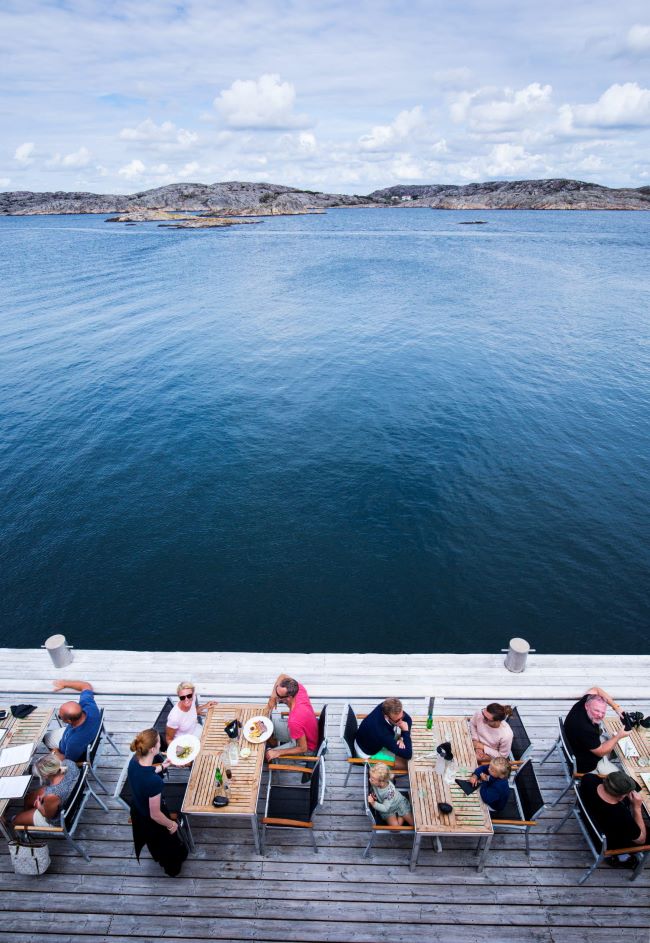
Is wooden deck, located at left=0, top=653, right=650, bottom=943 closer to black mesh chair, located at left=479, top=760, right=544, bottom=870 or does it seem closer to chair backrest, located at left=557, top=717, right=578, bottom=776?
black mesh chair, located at left=479, top=760, right=544, bottom=870

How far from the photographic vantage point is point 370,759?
23.0 feet

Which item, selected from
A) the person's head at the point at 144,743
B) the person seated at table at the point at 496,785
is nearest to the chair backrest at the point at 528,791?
the person seated at table at the point at 496,785

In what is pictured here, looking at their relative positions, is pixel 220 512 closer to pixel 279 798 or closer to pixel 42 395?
pixel 279 798

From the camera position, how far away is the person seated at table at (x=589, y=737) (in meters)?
6.88

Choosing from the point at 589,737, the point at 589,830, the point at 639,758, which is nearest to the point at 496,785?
the point at 589,830

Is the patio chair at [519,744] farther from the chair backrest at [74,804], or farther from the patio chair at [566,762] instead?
the chair backrest at [74,804]

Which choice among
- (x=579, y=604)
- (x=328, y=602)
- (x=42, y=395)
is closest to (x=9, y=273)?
(x=42, y=395)

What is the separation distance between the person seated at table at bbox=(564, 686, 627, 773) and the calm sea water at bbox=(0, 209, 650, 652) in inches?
263

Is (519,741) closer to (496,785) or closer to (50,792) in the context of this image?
(496,785)

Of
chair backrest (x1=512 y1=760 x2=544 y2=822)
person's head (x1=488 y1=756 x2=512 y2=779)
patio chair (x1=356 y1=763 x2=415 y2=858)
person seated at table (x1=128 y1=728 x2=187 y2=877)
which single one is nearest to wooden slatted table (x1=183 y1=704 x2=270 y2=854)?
person seated at table (x1=128 y1=728 x2=187 y2=877)

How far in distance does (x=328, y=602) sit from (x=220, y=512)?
609 centimetres

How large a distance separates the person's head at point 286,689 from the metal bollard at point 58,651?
475cm

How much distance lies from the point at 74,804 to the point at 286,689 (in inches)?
124

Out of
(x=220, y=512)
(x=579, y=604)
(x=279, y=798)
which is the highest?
(x=279, y=798)
